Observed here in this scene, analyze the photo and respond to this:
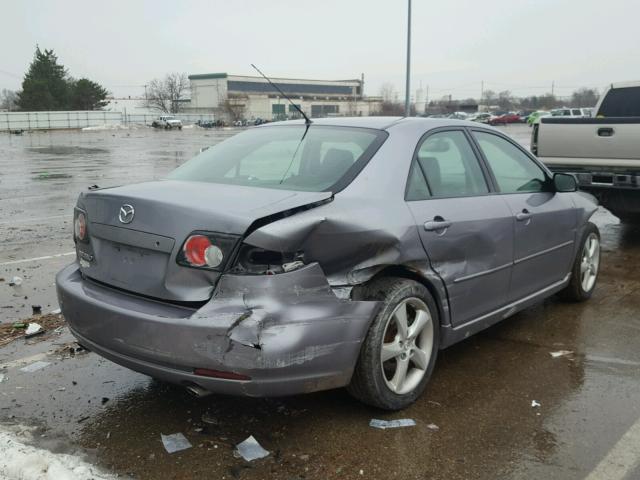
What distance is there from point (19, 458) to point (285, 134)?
2.43 meters

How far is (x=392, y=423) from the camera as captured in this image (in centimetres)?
333

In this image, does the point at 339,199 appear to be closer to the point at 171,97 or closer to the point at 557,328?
the point at 557,328

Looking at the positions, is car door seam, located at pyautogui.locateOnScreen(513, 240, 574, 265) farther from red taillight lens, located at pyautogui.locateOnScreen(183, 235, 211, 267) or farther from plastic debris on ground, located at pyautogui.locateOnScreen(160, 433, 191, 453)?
plastic debris on ground, located at pyautogui.locateOnScreen(160, 433, 191, 453)

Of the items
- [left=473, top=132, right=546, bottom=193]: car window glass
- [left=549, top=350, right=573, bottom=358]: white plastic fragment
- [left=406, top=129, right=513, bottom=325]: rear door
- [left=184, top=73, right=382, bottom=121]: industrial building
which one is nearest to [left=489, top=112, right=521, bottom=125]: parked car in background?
[left=184, top=73, right=382, bottom=121]: industrial building

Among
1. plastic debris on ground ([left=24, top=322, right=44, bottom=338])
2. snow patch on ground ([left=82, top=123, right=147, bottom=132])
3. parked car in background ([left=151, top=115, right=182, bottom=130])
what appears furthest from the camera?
parked car in background ([left=151, top=115, right=182, bottom=130])

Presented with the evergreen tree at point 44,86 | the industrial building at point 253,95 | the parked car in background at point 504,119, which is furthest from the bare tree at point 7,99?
the parked car in background at point 504,119

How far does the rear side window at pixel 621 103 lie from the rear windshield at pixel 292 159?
8233 millimetres

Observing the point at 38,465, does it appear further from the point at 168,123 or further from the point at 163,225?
the point at 168,123

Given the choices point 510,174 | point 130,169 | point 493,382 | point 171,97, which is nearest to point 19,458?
point 493,382

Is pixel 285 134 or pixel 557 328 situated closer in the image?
pixel 285 134

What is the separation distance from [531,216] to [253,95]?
10232 cm

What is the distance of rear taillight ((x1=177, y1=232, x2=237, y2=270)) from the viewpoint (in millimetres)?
2857

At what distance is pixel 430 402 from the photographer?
360cm

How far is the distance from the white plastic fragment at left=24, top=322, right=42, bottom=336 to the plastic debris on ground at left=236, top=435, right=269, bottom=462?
2371 mm
